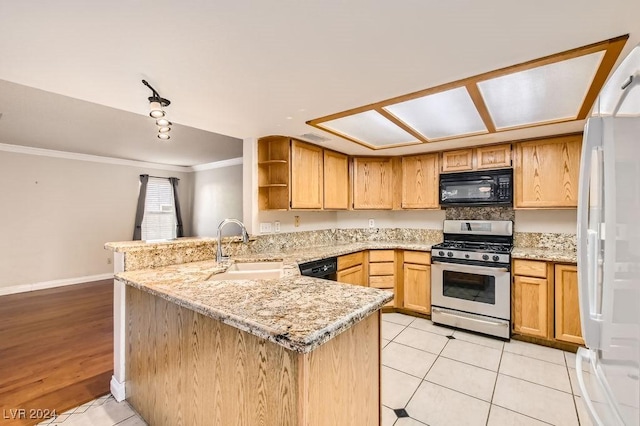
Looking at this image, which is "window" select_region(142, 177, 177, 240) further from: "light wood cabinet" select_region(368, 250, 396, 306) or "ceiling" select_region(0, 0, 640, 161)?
"light wood cabinet" select_region(368, 250, 396, 306)

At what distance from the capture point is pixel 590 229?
895mm

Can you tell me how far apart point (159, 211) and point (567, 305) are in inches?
291

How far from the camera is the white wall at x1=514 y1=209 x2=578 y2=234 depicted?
313 cm

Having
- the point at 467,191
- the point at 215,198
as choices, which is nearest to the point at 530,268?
the point at 467,191

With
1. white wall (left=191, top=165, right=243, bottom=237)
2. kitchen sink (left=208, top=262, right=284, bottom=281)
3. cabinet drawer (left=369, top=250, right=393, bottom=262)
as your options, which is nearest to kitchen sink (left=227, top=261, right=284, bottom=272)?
kitchen sink (left=208, top=262, right=284, bottom=281)

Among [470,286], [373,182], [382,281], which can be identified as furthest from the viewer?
[373,182]

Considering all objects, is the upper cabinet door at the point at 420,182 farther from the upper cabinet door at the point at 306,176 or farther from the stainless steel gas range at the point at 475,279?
the upper cabinet door at the point at 306,176

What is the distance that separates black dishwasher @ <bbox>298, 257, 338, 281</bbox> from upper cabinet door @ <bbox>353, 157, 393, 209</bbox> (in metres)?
1.18

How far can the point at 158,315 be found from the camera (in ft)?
5.62

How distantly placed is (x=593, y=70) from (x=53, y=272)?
→ 7.64m

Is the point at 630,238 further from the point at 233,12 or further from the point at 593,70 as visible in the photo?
the point at 593,70

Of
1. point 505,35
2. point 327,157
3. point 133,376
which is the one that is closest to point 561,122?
point 505,35

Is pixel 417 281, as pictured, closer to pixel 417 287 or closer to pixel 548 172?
pixel 417 287

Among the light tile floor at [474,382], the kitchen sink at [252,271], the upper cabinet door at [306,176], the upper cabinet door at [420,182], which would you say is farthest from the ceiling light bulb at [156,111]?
the upper cabinet door at [420,182]
